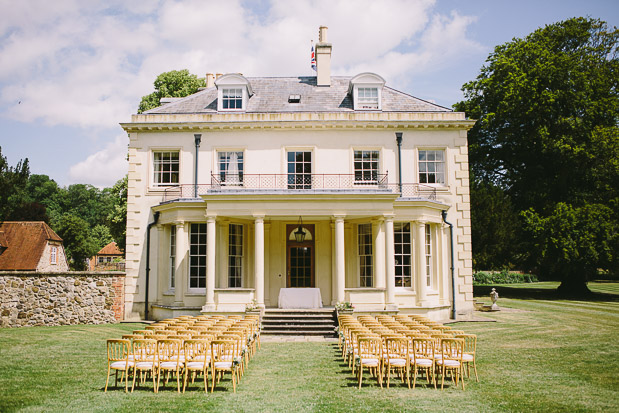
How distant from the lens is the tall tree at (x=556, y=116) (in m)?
29.5

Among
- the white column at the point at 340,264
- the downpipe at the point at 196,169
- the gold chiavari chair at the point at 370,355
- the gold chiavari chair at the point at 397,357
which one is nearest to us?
the gold chiavari chair at the point at 397,357

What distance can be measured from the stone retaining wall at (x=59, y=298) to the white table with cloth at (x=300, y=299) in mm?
7375

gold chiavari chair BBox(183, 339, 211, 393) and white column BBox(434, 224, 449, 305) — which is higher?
white column BBox(434, 224, 449, 305)

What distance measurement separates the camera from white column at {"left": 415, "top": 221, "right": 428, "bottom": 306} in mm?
19156

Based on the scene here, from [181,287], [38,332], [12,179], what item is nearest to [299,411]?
[181,287]

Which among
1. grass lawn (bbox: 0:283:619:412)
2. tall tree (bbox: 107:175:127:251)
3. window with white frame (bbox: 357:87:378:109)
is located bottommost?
grass lawn (bbox: 0:283:619:412)

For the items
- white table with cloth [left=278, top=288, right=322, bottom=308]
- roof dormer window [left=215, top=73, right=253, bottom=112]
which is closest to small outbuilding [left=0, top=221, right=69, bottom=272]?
roof dormer window [left=215, top=73, right=253, bottom=112]

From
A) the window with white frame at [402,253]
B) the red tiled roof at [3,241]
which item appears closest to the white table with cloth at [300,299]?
the window with white frame at [402,253]

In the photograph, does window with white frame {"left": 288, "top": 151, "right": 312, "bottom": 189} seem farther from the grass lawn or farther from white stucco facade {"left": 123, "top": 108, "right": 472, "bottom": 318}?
the grass lawn

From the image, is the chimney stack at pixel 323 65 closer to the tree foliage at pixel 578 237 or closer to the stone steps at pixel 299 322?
the stone steps at pixel 299 322

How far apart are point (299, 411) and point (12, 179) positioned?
26712 millimetres

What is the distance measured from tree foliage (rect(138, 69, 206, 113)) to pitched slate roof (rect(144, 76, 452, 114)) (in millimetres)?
10117

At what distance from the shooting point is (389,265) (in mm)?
18234

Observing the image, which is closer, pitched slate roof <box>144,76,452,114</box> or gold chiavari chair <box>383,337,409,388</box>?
gold chiavari chair <box>383,337,409,388</box>
